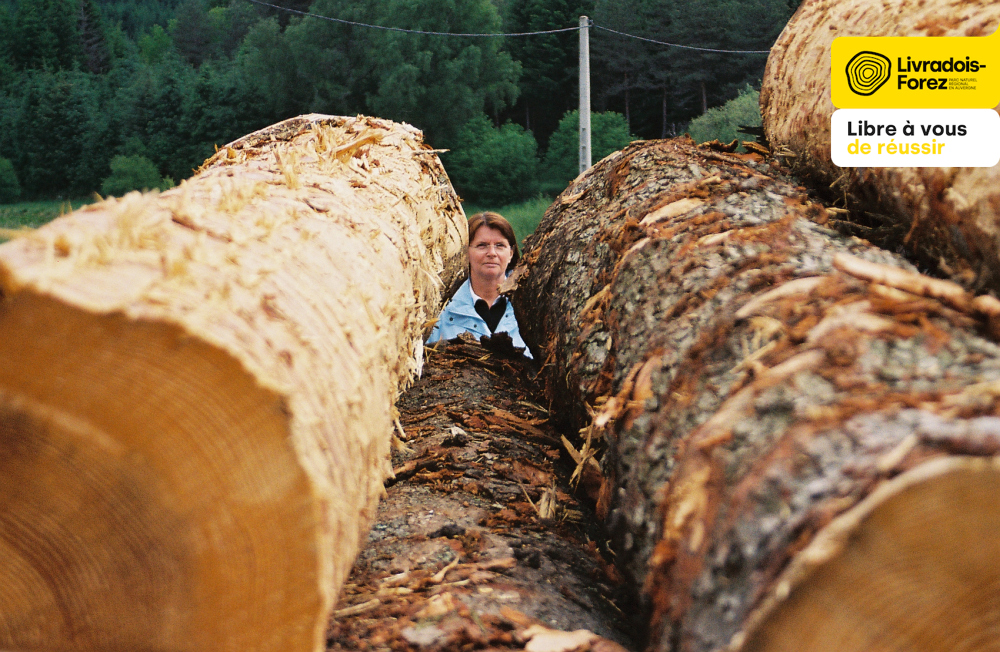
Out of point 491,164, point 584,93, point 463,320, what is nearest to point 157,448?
point 463,320

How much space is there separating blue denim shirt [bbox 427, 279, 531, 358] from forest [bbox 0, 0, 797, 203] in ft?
46.4

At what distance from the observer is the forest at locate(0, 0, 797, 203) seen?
1831 cm

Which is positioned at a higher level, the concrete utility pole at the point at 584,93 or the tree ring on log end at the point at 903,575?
the concrete utility pole at the point at 584,93

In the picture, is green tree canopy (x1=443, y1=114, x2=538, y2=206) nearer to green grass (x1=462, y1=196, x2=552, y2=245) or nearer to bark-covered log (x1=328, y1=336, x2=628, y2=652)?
green grass (x1=462, y1=196, x2=552, y2=245)

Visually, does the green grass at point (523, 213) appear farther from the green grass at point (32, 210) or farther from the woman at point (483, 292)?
the woman at point (483, 292)

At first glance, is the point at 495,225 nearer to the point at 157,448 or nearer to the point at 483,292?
the point at 483,292

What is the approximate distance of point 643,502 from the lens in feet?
5.39

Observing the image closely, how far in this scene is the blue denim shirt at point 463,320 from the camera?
4.66 metres

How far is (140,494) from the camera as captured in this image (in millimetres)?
1087

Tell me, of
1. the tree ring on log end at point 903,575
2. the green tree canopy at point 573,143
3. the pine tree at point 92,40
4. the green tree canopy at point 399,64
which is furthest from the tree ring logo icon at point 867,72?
the pine tree at point 92,40

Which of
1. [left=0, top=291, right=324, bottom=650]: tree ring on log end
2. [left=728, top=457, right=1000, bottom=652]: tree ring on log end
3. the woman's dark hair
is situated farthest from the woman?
[left=728, top=457, right=1000, bottom=652]: tree ring on log end

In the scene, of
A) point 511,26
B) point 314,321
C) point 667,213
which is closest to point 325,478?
point 314,321

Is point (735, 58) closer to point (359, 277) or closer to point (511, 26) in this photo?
point (511, 26)

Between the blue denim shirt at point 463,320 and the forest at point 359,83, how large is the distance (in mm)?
14136
